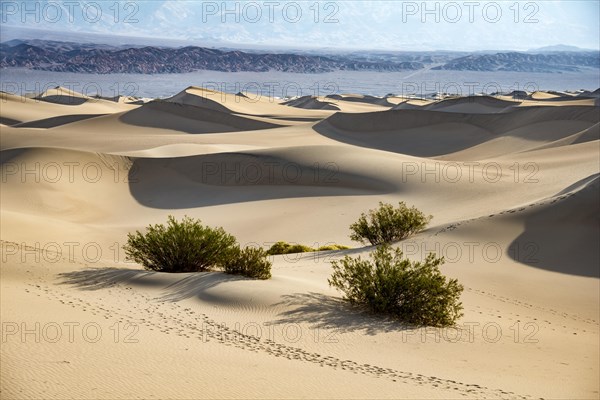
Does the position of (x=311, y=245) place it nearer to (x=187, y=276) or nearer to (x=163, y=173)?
(x=187, y=276)

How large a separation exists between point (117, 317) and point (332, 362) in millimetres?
2996

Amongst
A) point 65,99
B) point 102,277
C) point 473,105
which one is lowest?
point 102,277

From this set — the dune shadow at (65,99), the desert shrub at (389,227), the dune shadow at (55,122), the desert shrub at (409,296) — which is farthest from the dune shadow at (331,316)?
the dune shadow at (65,99)

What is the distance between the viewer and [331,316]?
9969 mm

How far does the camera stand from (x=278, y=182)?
29.1 meters

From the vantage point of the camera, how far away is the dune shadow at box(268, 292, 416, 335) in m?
9.55

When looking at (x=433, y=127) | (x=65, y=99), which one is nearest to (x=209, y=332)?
(x=433, y=127)

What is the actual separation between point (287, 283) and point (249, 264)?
67 cm

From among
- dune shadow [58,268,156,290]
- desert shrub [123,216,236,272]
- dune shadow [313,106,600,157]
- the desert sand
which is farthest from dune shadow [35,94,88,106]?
dune shadow [58,268,156,290]

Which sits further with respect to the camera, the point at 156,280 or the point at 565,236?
the point at 565,236

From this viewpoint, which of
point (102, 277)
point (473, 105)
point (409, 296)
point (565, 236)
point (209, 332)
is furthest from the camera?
point (473, 105)

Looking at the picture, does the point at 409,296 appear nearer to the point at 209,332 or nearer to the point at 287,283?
the point at 287,283

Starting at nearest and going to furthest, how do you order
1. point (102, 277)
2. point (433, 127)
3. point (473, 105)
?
1. point (102, 277)
2. point (433, 127)
3. point (473, 105)

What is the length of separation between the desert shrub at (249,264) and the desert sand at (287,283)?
1.00 ft
